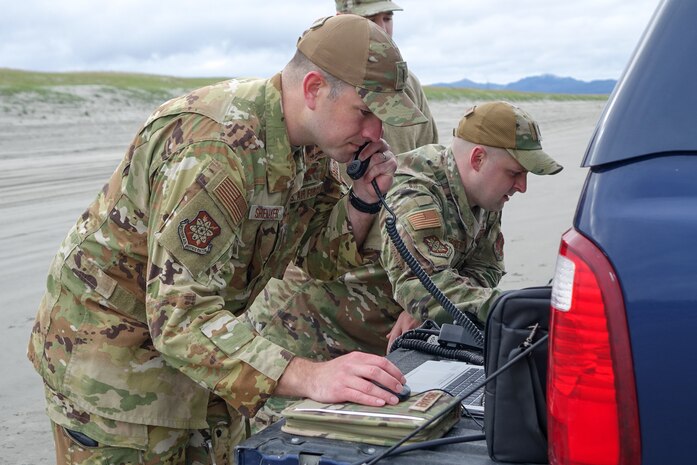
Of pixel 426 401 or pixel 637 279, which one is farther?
pixel 426 401

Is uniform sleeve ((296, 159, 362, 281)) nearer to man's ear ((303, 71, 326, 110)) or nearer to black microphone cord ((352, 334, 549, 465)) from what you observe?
man's ear ((303, 71, 326, 110))

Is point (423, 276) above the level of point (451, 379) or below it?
above

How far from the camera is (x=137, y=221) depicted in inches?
89.8

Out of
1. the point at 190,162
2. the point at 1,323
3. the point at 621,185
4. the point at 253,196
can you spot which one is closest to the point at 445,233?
the point at 253,196

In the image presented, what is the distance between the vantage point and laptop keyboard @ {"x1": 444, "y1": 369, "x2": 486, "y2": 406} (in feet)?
7.63

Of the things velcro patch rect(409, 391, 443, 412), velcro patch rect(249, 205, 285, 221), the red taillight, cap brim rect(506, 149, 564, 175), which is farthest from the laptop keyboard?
cap brim rect(506, 149, 564, 175)

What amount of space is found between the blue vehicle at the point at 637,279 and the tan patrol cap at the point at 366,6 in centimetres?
326

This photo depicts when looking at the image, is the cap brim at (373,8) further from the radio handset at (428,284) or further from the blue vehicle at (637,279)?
the blue vehicle at (637,279)

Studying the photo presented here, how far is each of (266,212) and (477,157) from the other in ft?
4.56

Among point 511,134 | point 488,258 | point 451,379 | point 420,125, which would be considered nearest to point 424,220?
point 511,134

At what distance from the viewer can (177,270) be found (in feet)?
6.74

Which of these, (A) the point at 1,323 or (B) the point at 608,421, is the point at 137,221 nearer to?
(B) the point at 608,421

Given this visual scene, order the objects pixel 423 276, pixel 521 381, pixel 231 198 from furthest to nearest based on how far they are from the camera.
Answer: pixel 423 276, pixel 231 198, pixel 521 381

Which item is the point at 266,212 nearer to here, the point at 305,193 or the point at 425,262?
the point at 305,193
